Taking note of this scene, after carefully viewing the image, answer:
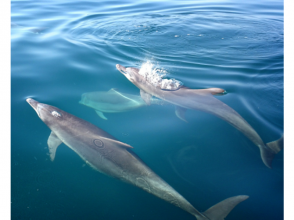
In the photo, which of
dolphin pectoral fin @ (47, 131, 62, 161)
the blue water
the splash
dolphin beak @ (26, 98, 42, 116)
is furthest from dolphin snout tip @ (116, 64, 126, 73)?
dolphin pectoral fin @ (47, 131, 62, 161)

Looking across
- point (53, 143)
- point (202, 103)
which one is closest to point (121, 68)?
point (202, 103)

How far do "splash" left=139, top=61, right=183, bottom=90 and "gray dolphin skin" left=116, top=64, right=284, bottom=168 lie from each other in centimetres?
18

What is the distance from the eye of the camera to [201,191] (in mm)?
5023

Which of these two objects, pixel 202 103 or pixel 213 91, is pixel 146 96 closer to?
pixel 202 103

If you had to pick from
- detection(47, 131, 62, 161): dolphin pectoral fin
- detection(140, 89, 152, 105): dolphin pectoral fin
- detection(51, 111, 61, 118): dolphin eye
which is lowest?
detection(47, 131, 62, 161): dolphin pectoral fin

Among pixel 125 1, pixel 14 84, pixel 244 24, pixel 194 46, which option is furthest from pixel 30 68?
pixel 125 1

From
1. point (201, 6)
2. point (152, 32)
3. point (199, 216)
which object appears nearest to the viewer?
point (199, 216)

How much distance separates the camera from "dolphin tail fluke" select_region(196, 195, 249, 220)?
14.7 feet

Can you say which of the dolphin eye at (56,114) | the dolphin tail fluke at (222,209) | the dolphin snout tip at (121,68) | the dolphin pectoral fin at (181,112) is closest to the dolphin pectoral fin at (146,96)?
the dolphin pectoral fin at (181,112)

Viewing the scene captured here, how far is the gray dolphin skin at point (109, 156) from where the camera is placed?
4668 mm

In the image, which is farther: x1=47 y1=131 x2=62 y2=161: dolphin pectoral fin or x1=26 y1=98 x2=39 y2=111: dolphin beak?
x1=26 y1=98 x2=39 y2=111: dolphin beak

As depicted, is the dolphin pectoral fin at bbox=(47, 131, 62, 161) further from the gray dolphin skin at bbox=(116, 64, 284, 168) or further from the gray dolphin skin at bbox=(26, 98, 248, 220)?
the gray dolphin skin at bbox=(116, 64, 284, 168)

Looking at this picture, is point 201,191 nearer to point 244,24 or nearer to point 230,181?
point 230,181

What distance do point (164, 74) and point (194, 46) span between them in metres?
3.16
